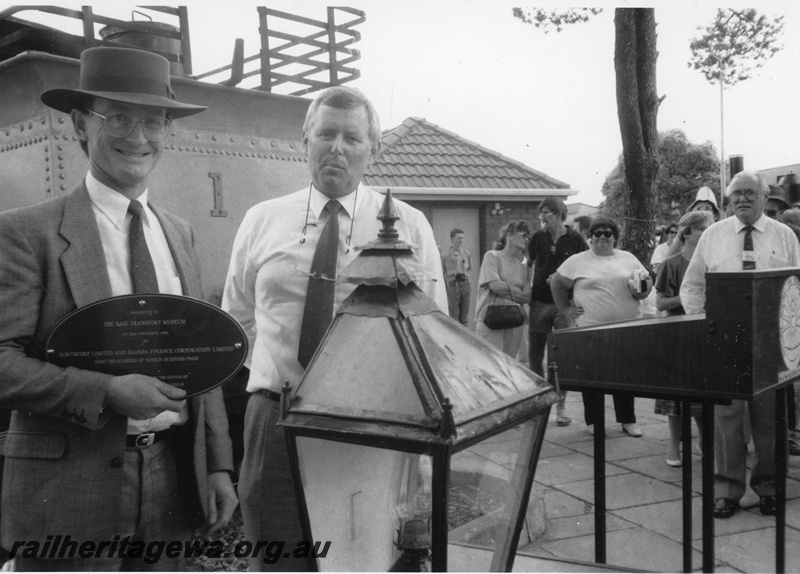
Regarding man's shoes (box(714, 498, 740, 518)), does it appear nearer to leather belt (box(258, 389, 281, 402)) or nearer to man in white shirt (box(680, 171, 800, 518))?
man in white shirt (box(680, 171, 800, 518))

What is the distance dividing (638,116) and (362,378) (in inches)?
241

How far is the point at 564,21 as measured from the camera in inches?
98.7

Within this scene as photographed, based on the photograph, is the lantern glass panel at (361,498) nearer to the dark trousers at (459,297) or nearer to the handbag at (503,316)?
the handbag at (503,316)

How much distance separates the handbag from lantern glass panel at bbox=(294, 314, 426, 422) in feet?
16.0

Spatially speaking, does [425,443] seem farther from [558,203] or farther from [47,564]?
[558,203]

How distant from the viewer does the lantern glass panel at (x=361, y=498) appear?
1.08 m

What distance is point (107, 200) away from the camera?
1627 mm

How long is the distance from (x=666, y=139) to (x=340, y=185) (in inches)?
1153

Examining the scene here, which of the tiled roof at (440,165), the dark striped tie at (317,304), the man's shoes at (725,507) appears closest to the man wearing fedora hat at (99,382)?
the dark striped tie at (317,304)

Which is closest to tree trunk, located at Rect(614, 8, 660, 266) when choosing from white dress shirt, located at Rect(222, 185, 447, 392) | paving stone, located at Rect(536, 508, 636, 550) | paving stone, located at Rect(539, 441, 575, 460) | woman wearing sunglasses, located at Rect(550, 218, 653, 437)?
woman wearing sunglasses, located at Rect(550, 218, 653, 437)

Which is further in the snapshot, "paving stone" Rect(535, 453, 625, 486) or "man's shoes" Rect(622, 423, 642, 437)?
"man's shoes" Rect(622, 423, 642, 437)

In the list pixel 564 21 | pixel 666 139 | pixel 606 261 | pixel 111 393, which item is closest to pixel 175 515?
pixel 111 393

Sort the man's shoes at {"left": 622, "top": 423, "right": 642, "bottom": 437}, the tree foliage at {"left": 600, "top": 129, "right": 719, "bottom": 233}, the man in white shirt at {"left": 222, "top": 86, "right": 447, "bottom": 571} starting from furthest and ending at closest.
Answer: the tree foliage at {"left": 600, "top": 129, "right": 719, "bottom": 233}
the man's shoes at {"left": 622, "top": 423, "right": 642, "bottom": 437}
the man in white shirt at {"left": 222, "top": 86, "right": 447, "bottom": 571}

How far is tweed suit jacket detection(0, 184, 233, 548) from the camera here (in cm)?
143
